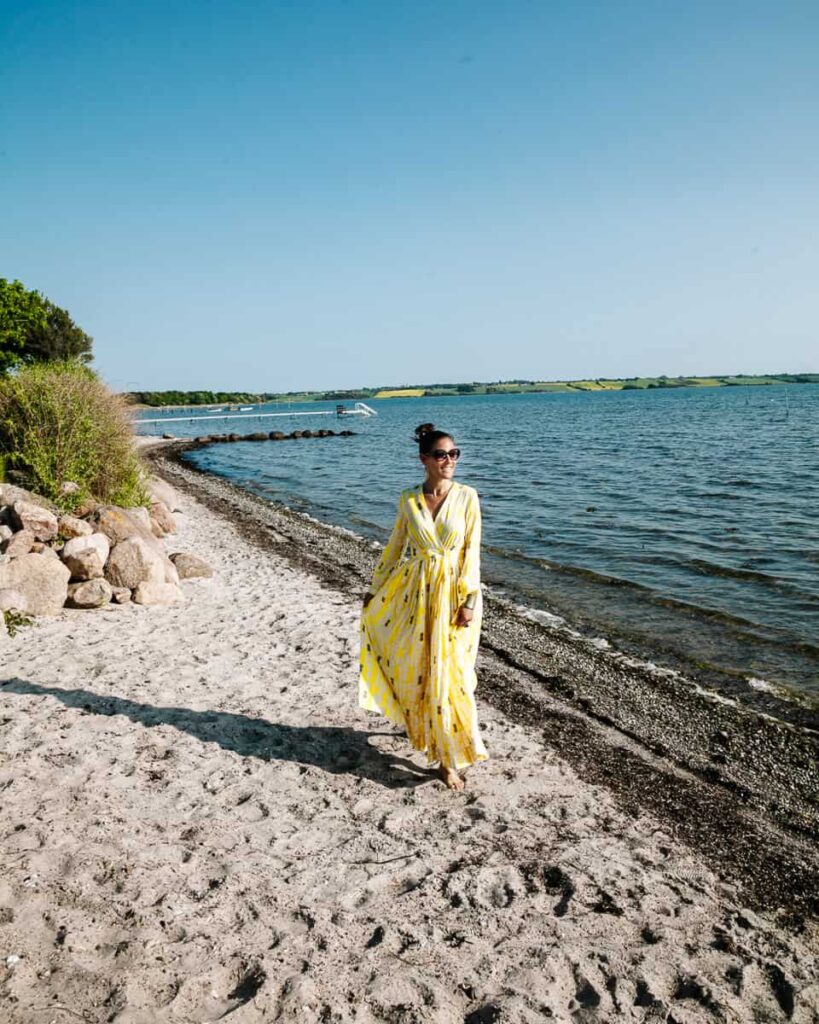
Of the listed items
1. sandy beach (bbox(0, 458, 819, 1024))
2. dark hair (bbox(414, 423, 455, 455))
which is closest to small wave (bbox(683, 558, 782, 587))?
sandy beach (bbox(0, 458, 819, 1024))

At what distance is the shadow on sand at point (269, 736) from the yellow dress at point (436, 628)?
64 cm

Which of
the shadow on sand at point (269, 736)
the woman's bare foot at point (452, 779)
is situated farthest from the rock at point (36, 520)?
the woman's bare foot at point (452, 779)

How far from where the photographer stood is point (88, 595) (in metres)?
9.70

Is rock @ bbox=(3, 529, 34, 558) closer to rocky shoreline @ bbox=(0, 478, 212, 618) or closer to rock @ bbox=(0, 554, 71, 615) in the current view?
rocky shoreline @ bbox=(0, 478, 212, 618)

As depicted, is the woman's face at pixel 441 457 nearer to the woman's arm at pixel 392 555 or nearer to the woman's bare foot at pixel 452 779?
A: the woman's arm at pixel 392 555

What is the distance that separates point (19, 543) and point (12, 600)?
3.93 feet

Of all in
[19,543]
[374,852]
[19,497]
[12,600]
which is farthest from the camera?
[19,497]

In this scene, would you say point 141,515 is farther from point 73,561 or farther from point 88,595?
point 88,595

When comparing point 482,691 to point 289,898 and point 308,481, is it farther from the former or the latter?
point 308,481

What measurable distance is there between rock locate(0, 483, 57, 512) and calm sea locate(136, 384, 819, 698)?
8.33m

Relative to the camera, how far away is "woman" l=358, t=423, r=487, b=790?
5.17 m

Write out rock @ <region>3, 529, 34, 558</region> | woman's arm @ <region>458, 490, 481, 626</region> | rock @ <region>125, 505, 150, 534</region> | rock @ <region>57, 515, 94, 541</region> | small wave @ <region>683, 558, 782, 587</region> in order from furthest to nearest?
rock @ <region>125, 505, 150, 534</region>, small wave @ <region>683, 558, 782, 587</region>, rock @ <region>57, 515, 94, 541</region>, rock @ <region>3, 529, 34, 558</region>, woman's arm @ <region>458, 490, 481, 626</region>

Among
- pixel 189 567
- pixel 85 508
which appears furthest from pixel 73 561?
pixel 85 508

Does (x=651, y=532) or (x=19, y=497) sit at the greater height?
(x=19, y=497)
